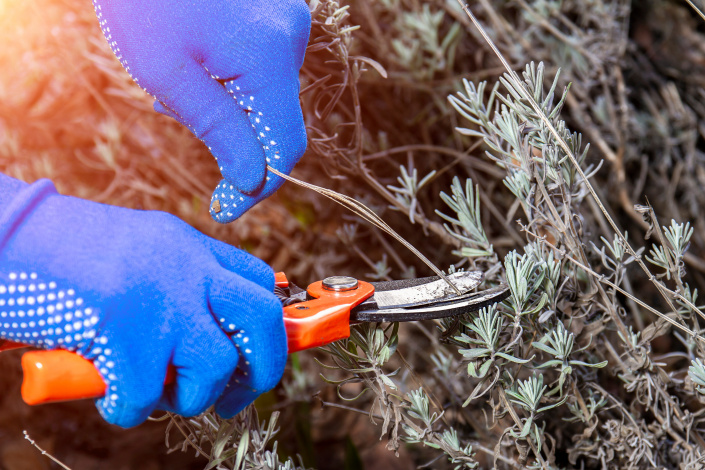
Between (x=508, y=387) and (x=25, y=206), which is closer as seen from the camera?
(x=25, y=206)

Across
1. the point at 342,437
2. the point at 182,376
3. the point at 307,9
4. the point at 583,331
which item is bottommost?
the point at 342,437

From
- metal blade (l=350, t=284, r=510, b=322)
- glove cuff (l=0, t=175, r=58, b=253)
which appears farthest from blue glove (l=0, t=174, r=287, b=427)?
metal blade (l=350, t=284, r=510, b=322)

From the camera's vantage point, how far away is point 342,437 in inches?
61.4

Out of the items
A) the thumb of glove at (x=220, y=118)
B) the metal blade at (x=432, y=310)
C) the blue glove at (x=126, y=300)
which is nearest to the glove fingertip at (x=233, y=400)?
the blue glove at (x=126, y=300)

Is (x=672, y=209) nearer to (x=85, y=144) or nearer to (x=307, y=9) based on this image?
(x=307, y=9)

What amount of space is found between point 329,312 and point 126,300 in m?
0.23

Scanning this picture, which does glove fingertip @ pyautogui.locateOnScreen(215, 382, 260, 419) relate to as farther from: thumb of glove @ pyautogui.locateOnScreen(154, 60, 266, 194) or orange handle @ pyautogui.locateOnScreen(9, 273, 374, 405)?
thumb of glove @ pyautogui.locateOnScreen(154, 60, 266, 194)

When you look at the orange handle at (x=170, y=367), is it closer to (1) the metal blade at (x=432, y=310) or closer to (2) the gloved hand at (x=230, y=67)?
(1) the metal blade at (x=432, y=310)

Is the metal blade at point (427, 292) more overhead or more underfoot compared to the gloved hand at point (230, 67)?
more underfoot

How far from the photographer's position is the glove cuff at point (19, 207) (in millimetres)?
635

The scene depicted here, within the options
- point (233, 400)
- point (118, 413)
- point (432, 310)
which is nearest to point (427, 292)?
point (432, 310)

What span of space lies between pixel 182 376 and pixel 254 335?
0.32 feet

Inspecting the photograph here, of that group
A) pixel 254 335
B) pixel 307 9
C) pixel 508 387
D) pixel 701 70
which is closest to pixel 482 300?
pixel 508 387

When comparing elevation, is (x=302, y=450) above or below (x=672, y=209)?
below
